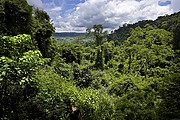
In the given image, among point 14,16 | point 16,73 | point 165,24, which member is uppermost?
point 14,16

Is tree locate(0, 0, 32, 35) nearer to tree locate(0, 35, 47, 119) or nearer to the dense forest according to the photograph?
the dense forest

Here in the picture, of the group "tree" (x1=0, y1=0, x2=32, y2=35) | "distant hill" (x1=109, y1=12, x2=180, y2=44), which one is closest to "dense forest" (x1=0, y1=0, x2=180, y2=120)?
"tree" (x1=0, y1=0, x2=32, y2=35)

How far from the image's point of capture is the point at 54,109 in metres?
6.24

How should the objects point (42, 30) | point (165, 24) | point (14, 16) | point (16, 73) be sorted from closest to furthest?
point (16, 73)
point (14, 16)
point (42, 30)
point (165, 24)

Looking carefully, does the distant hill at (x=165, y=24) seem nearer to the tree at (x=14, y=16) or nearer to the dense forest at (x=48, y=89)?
the dense forest at (x=48, y=89)

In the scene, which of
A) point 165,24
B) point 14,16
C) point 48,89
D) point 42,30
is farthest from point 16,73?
point 165,24

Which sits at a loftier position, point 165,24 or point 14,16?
point 14,16

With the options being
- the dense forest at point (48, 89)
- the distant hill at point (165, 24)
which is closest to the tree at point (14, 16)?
the dense forest at point (48, 89)

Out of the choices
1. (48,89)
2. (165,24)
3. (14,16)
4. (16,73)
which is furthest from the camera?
(165,24)

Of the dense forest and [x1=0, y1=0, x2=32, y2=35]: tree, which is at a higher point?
[x1=0, y1=0, x2=32, y2=35]: tree

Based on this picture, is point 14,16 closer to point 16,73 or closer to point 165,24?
point 16,73

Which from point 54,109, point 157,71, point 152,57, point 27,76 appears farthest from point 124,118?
point 152,57

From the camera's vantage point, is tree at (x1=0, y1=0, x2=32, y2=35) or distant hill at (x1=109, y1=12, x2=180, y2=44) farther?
distant hill at (x1=109, y1=12, x2=180, y2=44)

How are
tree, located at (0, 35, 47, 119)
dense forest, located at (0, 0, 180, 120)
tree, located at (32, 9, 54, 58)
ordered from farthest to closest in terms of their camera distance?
tree, located at (32, 9, 54, 58) → dense forest, located at (0, 0, 180, 120) → tree, located at (0, 35, 47, 119)
